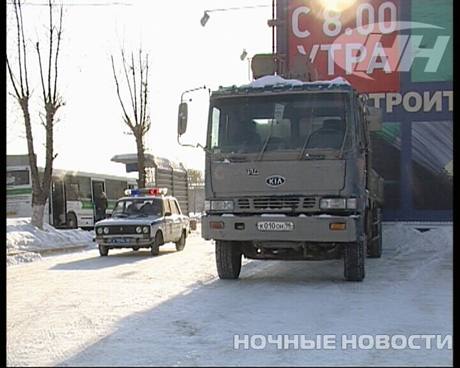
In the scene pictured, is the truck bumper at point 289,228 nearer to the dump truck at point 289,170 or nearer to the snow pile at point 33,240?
the dump truck at point 289,170

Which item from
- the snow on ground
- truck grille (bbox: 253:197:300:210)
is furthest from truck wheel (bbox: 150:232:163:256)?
truck grille (bbox: 253:197:300:210)

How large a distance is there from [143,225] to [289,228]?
7.13m

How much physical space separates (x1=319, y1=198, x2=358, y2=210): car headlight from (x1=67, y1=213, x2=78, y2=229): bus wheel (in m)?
23.8

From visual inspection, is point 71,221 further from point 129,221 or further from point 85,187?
point 129,221

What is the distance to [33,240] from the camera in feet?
61.9

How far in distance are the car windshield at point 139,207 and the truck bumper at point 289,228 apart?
7.49m

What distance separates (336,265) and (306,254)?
2779mm

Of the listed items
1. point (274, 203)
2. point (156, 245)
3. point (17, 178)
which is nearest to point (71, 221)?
point (17, 178)

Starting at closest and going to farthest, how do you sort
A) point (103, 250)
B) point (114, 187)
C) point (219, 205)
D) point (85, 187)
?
point (219, 205) < point (103, 250) < point (85, 187) < point (114, 187)

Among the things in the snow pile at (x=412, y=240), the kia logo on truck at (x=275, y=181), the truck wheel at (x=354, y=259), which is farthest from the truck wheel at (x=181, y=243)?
the kia logo on truck at (x=275, y=181)

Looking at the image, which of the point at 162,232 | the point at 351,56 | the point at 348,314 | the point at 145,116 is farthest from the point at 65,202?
the point at 348,314

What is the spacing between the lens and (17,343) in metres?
6.12

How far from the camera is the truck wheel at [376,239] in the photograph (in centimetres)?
1251

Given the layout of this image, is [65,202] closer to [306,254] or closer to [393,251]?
[393,251]
